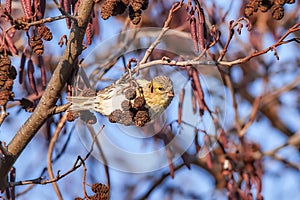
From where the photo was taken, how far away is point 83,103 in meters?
2.16

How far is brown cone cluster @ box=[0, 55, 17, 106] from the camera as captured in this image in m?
1.86

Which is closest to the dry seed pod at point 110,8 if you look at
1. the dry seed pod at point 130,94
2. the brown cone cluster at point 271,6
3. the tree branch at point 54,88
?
the tree branch at point 54,88

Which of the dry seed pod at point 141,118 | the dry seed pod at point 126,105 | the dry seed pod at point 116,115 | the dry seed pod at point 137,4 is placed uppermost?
the dry seed pod at point 137,4

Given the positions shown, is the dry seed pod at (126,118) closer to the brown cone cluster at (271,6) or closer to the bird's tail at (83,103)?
the bird's tail at (83,103)

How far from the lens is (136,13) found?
1.83 meters

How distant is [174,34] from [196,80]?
0.55 metres

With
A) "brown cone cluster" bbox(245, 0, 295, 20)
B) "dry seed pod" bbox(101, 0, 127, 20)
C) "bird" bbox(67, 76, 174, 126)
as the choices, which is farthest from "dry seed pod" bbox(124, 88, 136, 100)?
"brown cone cluster" bbox(245, 0, 295, 20)

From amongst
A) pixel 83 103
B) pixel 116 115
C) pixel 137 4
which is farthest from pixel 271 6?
pixel 83 103

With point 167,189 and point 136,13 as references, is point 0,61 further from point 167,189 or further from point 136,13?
point 167,189

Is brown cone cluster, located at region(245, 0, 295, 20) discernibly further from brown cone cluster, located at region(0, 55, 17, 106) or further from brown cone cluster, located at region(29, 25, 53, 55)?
brown cone cluster, located at region(0, 55, 17, 106)

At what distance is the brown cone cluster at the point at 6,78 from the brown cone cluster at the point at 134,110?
0.33 m

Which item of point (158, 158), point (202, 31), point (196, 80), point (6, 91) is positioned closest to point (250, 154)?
point (158, 158)

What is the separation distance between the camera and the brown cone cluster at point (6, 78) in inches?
73.1

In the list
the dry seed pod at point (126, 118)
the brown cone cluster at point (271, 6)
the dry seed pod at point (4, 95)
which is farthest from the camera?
the dry seed pod at point (126, 118)
